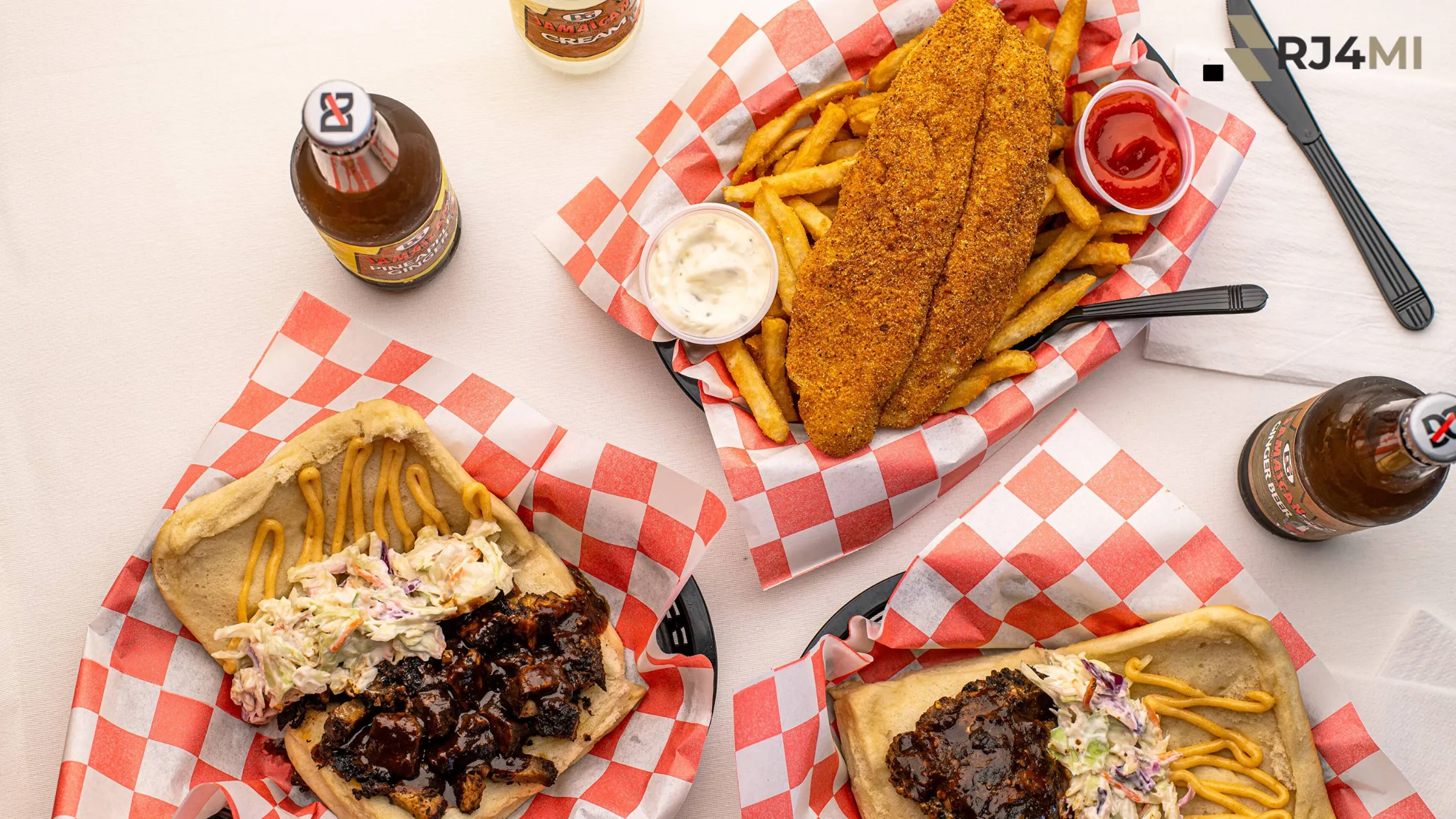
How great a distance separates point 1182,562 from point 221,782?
8.33 feet

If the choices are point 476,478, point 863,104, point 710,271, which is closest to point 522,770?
point 476,478

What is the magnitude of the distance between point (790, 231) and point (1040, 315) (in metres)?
0.74

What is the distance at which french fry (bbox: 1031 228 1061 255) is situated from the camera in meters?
2.83

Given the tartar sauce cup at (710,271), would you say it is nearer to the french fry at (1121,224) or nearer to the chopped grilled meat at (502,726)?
the french fry at (1121,224)

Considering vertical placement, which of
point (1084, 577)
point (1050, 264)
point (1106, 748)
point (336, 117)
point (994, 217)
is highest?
point (336, 117)

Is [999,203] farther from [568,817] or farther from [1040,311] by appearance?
[568,817]

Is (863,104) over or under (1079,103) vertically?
over

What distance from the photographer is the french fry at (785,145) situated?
9.29ft

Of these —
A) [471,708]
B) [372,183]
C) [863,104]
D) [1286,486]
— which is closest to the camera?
[372,183]

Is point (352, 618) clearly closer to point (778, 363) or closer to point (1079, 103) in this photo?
point (778, 363)

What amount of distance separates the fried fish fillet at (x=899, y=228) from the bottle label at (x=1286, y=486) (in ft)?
3.56

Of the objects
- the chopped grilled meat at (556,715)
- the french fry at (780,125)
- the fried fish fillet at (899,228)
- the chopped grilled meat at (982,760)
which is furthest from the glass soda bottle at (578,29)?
the chopped grilled meat at (982,760)

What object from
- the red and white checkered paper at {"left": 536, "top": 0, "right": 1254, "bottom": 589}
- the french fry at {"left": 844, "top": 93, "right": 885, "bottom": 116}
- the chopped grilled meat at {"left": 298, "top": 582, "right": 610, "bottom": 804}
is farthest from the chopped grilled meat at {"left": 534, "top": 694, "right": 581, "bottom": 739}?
the french fry at {"left": 844, "top": 93, "right": 885, "bottom": 116}

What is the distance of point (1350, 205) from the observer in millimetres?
2959
